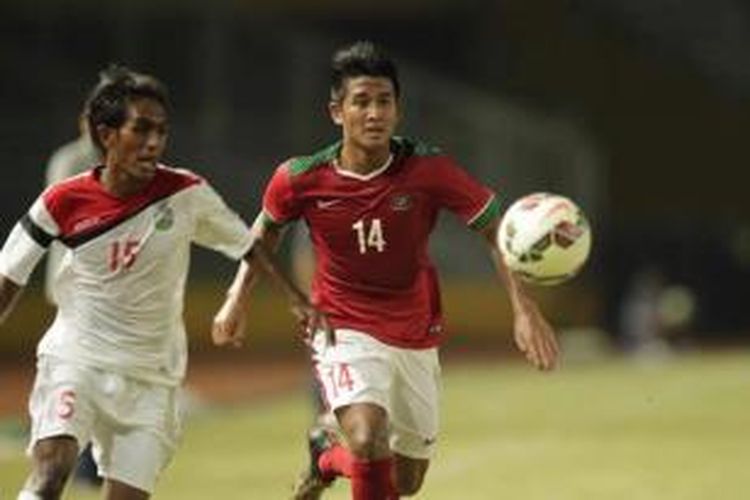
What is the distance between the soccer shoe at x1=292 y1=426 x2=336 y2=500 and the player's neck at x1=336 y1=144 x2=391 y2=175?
57.3 inches

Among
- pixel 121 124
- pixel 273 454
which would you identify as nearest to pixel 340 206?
pixel 121 124

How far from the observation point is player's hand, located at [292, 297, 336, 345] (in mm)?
8375

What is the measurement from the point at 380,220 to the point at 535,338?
907 mm

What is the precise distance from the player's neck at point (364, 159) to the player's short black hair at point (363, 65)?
262mm

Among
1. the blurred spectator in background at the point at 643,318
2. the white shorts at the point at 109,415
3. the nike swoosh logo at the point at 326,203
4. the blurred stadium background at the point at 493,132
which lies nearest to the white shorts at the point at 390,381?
the nike swoosh logo at the point at 326,203

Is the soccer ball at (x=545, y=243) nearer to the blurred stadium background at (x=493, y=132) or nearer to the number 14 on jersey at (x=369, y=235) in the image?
the number 14 on jersey at (x=369, y=235)

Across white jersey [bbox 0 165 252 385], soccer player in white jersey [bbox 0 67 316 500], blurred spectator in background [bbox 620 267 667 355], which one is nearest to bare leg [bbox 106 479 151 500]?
soccer player in white jersey [bbox 0 67 316 500]

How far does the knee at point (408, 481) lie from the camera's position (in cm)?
902

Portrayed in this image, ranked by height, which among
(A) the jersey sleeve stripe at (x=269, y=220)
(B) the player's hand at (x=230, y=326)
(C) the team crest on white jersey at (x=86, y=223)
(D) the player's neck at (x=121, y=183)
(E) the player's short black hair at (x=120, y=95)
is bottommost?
(B) the player's hand at (x=230, y=326)

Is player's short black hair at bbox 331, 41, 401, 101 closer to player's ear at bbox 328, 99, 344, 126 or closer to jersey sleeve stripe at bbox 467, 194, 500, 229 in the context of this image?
player's ear at bbox 328, 99, 344, 126

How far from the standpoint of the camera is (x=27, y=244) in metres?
7.90

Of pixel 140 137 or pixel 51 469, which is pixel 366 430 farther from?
pixel 140 137

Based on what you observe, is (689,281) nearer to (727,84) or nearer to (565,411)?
(727,84)

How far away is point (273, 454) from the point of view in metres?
14.4
